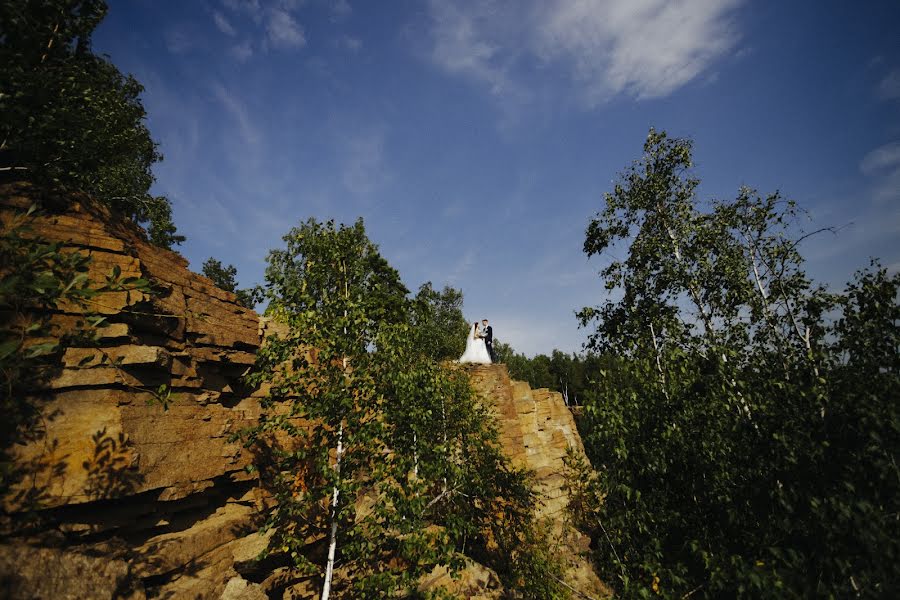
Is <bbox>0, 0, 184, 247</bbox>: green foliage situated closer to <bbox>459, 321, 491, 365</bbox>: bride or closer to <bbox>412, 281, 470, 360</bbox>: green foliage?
<bbox>459, 321, 491, 365</bbox>: bride

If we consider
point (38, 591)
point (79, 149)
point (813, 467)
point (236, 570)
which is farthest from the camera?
point (79, 149)

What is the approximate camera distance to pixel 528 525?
43.4ft

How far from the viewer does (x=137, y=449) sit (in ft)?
22.8

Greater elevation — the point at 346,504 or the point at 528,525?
the point at 346,504

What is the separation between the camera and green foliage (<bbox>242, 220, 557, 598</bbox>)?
24.0 feet

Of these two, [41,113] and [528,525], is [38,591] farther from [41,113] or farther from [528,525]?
[528,525]

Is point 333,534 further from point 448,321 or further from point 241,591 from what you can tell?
point 448,321

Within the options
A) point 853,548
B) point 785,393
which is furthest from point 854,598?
point 785,393

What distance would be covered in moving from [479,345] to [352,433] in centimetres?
1403

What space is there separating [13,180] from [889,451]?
15899mm

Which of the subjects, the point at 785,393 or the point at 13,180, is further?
the point at 13,180

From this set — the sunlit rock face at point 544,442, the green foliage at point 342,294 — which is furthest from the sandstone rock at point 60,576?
the sunlit rock face at point 544,442

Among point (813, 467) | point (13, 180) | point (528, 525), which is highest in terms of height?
point (13, 180)

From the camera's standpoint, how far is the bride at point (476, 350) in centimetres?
2089
